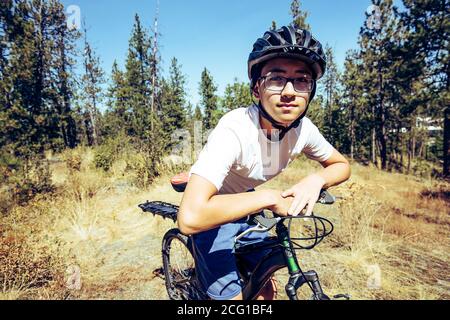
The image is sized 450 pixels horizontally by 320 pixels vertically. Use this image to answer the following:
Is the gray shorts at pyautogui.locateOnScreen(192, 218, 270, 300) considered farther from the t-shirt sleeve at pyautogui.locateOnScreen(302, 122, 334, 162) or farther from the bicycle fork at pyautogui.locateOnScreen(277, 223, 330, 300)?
the t-shirt sleeve at pyautogui.locateOnScreen(302, 122, 334, 162)

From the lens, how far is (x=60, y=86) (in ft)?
75.8

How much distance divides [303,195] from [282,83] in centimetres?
81

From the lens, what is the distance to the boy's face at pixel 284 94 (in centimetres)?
177

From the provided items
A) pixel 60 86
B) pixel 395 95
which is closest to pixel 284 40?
pixel 60 86

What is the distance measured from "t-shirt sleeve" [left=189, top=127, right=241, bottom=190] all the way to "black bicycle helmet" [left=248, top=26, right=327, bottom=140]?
391mm

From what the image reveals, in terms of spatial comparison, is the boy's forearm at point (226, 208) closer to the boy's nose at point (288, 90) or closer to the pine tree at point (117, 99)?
the boy's nose at point (288, 90)

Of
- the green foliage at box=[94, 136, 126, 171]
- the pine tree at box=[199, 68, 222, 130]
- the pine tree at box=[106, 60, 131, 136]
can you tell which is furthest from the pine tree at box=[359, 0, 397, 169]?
the pine tree at box=[106, 60, 131, 136]

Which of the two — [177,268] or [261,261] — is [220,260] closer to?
[261,261]

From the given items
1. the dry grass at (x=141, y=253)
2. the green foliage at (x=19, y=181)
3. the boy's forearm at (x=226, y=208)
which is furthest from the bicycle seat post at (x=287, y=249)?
the green foliage at (x=19, y=181)

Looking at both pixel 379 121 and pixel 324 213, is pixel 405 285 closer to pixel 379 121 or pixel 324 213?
pixel 324 213

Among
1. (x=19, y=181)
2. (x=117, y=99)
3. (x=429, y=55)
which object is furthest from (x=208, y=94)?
(x=19, y=181)

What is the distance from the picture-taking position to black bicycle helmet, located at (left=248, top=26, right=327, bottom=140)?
1788mm

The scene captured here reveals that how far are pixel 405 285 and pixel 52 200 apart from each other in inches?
302

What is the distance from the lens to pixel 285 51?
69.7 inches
